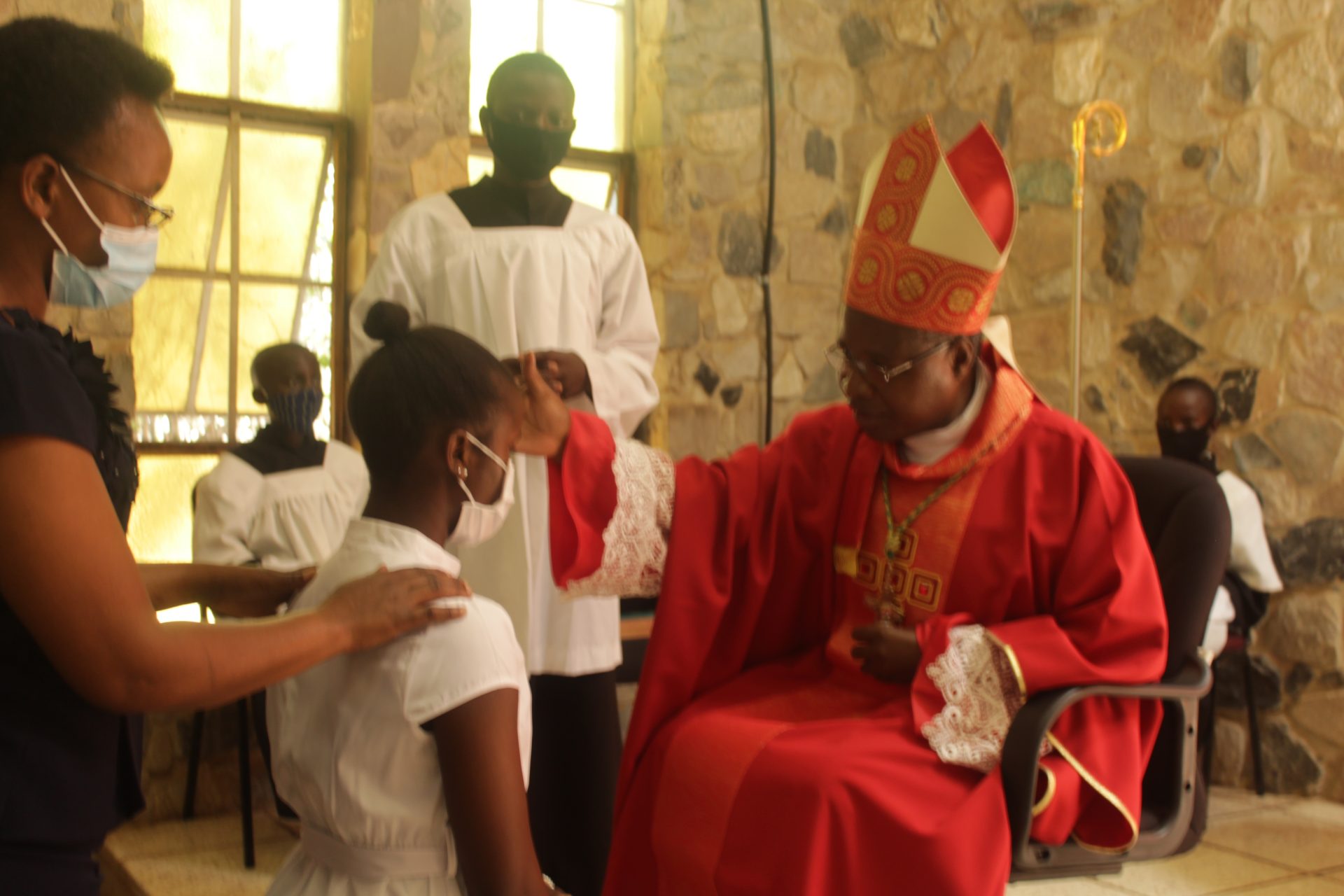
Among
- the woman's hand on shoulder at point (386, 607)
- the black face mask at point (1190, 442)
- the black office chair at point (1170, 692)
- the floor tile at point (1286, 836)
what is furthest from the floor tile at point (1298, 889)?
the woman's hand on shoulder at point (386, 607)

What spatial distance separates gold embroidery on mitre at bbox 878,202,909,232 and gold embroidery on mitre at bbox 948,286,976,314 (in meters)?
0.15

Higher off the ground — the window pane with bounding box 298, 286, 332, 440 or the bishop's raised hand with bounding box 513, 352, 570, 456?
the window pane with bounding box 298, 286, 332, 440

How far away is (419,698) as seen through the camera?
1288mm

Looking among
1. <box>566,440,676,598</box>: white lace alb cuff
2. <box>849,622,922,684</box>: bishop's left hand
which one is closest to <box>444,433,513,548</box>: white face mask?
<box>566,440,676,598</box>: white lace alb cuff

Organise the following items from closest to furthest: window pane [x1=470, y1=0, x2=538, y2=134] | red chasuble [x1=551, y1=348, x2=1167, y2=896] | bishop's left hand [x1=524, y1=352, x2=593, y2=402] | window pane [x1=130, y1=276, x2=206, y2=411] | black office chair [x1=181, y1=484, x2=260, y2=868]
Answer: red chasuble [x1=551, y1=348, x2=1167, y2=896] < bishop's left hand [x1=524, y1=352, x2=593, y2=402] < black office chair [x1=181, y1=484, x2=260, y2=868] < window pane [x1=130, y1=276, x2=206, y2=411] < window pane [x1=470, y1=0, x2=538, y2=134]

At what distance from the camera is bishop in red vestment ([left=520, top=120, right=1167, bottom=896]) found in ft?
5.65

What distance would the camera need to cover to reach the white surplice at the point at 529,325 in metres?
2.60

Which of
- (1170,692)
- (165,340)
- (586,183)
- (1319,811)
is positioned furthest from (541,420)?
(1319,811)

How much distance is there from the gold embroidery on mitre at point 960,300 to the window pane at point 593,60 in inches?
124

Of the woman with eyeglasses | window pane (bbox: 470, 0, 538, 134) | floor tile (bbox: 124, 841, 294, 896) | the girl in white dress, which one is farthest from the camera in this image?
window pane (bbox: 470, 0, 538, 134)

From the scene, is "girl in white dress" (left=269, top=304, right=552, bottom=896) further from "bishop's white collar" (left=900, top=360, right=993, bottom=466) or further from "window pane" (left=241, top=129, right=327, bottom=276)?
"window pane" (left=241, top=129, right=327, bottom=276)

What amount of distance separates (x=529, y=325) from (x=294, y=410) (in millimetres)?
1276

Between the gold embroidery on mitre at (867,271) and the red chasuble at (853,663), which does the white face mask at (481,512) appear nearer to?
the red chasuble at (853,663)

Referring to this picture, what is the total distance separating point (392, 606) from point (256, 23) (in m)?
3.43
